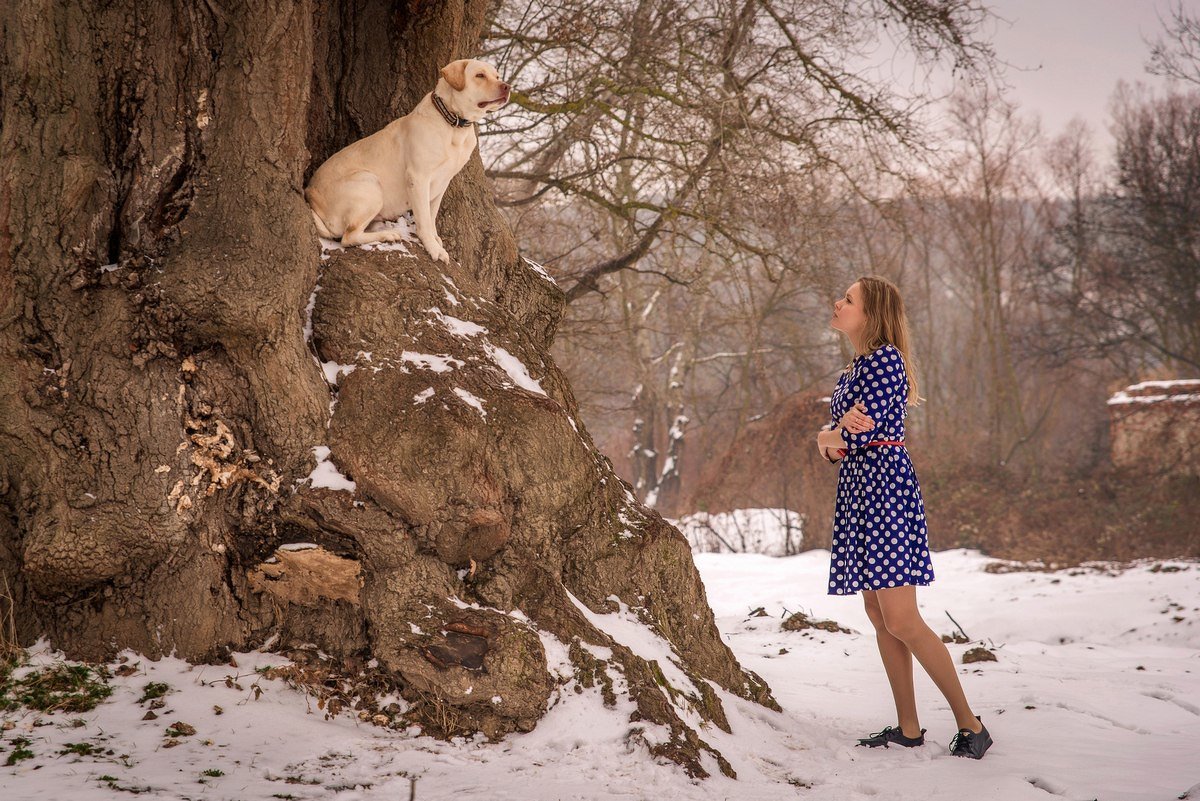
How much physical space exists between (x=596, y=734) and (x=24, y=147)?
3277 millimetres

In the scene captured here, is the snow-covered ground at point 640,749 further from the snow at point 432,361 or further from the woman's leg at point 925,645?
the snow at point 432,361

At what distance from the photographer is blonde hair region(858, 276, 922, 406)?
3934 mm

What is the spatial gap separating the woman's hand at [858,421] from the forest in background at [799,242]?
4.35m

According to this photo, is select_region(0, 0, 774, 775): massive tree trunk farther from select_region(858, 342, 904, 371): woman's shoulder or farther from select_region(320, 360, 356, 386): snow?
select_region(858, 342, 904, 371): woman's shoulder

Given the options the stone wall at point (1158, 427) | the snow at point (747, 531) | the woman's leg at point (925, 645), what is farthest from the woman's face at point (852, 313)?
the stone wall at point (1158, 427)

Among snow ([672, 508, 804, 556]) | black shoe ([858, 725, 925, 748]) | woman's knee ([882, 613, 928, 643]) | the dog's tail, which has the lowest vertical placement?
snow ([672, 508, 804, 556])

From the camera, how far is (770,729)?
405 cm

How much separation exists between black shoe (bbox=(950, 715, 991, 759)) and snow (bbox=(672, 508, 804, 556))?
30.8ft

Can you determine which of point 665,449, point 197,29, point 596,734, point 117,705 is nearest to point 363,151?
point 197,29

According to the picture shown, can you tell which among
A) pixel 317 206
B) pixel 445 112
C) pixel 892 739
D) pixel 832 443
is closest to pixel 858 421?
pixel 832 443

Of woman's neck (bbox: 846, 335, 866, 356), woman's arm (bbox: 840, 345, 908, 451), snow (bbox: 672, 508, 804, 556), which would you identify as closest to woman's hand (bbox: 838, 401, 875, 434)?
woman's arm (bbox: 840, 345, 908, 451)

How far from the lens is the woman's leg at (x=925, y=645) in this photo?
3705mm

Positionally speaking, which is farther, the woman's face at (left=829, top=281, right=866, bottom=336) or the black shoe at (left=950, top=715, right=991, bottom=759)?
the woman's face at (left=829, top=281, right=866, bottom=336)

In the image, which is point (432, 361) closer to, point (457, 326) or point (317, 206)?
point (457, 326)
